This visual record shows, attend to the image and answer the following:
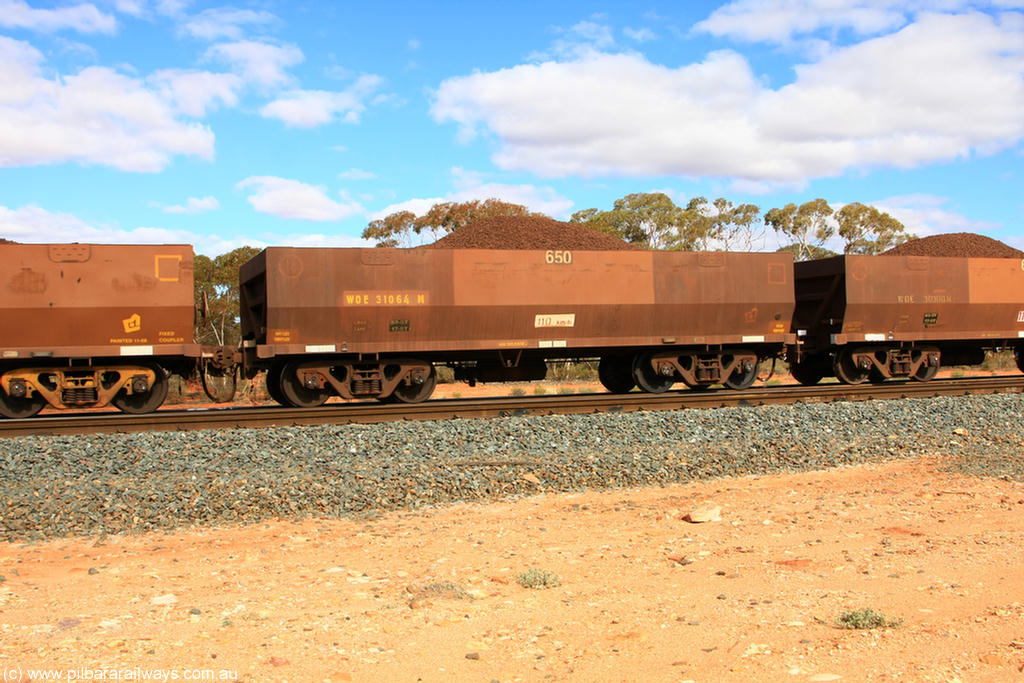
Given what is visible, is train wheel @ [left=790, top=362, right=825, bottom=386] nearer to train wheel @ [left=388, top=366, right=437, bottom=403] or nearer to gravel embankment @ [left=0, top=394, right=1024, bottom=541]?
gravel embankment @ [left=0, top=394, right=1024, bottom=541]

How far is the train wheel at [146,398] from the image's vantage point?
12.7 m

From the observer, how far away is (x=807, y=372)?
60.3ft

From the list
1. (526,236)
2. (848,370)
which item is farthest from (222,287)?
(848,370)

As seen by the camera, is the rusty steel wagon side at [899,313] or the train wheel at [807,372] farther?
the train wheel at [807,372]

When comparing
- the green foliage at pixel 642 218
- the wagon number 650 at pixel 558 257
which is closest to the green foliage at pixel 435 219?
the green foliage at pixel 642 218

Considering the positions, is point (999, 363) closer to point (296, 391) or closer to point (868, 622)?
point (296, 391)

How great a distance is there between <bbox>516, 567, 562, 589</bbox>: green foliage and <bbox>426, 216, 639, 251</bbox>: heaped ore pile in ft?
98.1

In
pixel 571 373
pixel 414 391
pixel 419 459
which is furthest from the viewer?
pixel 571 373

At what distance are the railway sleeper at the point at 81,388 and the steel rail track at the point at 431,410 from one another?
0.31 metres

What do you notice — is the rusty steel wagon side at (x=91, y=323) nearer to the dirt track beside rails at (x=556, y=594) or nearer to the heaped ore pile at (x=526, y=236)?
the dirt track beside rails at (x=556, y=594)

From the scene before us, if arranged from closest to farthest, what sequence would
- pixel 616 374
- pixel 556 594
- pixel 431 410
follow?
pixel 556 594 < pixel 431 410 < pixel 616 374

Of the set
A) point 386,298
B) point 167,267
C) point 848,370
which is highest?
point 167,267

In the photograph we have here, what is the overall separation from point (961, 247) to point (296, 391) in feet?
138

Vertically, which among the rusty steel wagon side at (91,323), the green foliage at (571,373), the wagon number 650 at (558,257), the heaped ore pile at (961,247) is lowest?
the green foliage at (571,373)
